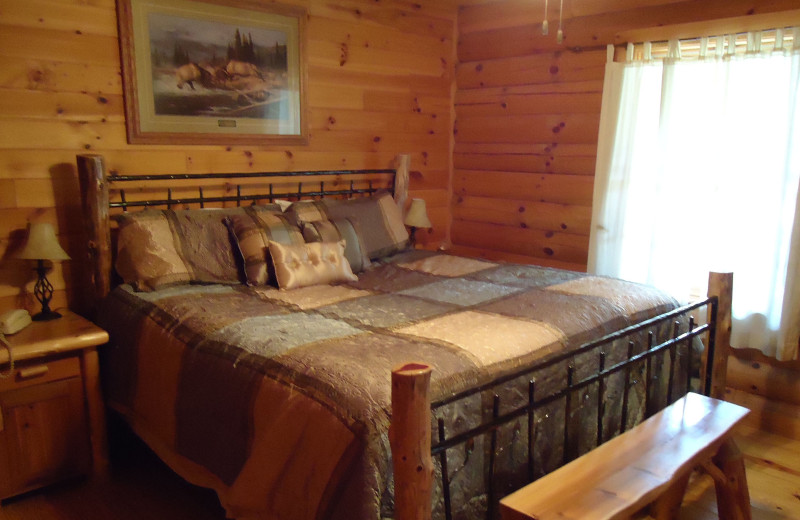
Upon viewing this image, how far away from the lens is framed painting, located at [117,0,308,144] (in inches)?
110

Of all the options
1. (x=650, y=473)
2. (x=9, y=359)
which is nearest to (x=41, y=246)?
(x=9, y=359)

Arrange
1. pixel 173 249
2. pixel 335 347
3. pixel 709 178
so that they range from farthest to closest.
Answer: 1. pixel 709 178
2. pixel 173 249
3. pixel 335 347

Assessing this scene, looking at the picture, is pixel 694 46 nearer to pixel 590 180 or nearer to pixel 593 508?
pixel 590 180

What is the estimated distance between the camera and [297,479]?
1.50 m

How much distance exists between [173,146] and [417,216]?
4.66ft

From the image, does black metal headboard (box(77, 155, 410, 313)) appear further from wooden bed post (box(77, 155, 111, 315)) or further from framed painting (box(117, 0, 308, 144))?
framed painting (box(117, 0, 308, 144))

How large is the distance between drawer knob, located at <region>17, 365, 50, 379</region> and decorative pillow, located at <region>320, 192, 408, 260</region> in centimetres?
140

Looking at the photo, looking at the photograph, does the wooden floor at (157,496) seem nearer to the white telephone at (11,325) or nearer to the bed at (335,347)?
the bed at (335,347)

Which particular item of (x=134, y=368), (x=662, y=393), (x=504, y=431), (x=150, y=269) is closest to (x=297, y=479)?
(x=504, y=431)

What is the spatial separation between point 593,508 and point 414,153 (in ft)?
9.62

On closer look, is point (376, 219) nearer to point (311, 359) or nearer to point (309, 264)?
point (309, 264)

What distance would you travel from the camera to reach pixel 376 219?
3.30 metres

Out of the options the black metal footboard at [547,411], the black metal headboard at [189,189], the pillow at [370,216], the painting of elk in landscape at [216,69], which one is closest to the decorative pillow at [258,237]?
the pillow at [370,216]

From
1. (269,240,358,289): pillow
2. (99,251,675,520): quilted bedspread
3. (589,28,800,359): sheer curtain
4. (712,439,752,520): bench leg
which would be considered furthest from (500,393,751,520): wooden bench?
(269,240,358,289): pillow
